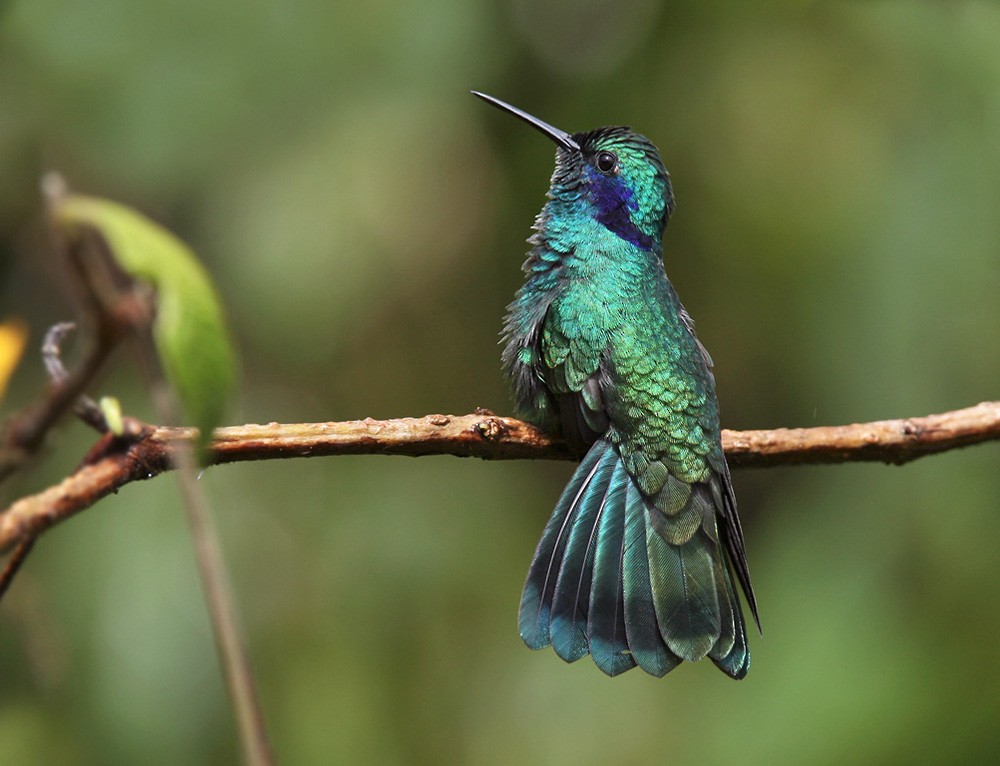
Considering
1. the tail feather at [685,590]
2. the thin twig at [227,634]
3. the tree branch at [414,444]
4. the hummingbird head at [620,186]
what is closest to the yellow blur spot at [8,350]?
the tree branch at [414,444]

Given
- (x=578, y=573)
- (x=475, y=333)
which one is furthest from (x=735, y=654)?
(x=475, y=333)

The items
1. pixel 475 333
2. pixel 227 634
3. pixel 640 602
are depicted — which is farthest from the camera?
pixel 475 333

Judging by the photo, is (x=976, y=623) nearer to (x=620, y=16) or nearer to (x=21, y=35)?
(x=620, y=16)

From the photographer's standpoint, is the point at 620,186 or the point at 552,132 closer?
the point at 620,186

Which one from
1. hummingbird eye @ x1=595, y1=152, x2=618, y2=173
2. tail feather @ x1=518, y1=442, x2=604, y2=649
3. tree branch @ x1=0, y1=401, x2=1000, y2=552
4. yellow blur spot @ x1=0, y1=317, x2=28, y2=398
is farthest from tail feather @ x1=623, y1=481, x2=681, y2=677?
yellow blur spot @ x1=0, y1=317, x2=28, y2=398

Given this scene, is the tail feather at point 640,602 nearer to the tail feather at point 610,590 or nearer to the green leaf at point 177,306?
the tail feather at point 610,590

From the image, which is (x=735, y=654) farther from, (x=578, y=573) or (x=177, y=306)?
(x=177, y=306)

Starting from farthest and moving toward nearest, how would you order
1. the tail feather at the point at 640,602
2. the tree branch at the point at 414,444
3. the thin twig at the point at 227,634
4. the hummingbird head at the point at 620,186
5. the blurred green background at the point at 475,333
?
the blurred green background at the point at 475,333 < the hummingbird head at the point at 620,186 < the tail feather at the point at 640,602 < the tree branch at the point at 414,444 < the thin twig at the point at 227,634
